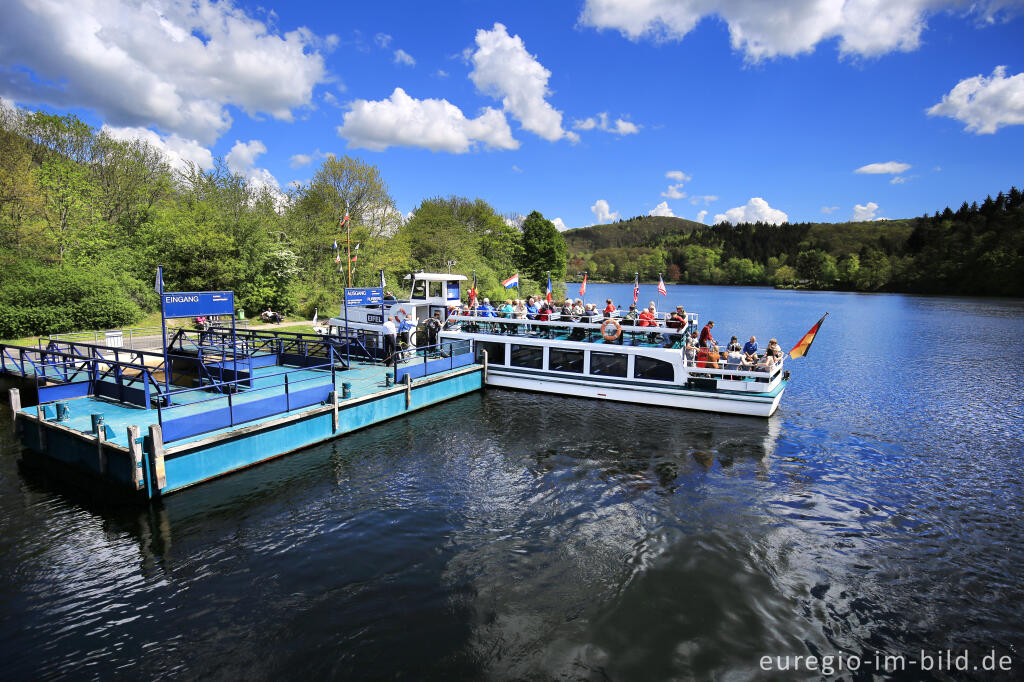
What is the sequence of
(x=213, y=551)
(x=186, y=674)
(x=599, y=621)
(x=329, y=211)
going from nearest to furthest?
(x=186, y=674) < (x=599, y=621) < (x=213, y=551) < (x=329, y=211)

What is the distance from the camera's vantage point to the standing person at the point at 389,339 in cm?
2042

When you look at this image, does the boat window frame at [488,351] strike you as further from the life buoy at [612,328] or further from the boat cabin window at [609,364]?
the life buoy at [612,328]

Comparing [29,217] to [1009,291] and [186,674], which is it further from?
[1009,291]

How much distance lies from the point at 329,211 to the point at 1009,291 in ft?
400

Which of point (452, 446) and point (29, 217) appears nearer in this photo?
point (452, 446)

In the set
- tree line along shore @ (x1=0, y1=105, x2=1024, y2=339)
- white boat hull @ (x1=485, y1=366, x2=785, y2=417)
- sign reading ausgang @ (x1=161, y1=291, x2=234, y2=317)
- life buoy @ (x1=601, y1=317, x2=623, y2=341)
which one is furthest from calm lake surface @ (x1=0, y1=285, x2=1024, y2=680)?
tree line along shore @ (x1=0, y1=105, x2=1024, y2=339)

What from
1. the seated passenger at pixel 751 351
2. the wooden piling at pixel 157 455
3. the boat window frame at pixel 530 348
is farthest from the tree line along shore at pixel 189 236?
the seated passenger at pixel 751 351

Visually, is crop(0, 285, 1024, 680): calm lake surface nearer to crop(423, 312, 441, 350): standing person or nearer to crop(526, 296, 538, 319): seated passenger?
crop(423, 312, 441, 350): standing person

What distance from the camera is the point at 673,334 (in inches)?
812

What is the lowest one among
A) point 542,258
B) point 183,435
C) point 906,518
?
point 906,518

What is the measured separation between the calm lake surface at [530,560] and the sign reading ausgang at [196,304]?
4781 mm

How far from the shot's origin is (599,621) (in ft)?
25.4

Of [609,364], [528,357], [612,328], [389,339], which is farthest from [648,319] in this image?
[389,339]

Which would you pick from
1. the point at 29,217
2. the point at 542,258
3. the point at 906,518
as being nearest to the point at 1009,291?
the point at 542,258
